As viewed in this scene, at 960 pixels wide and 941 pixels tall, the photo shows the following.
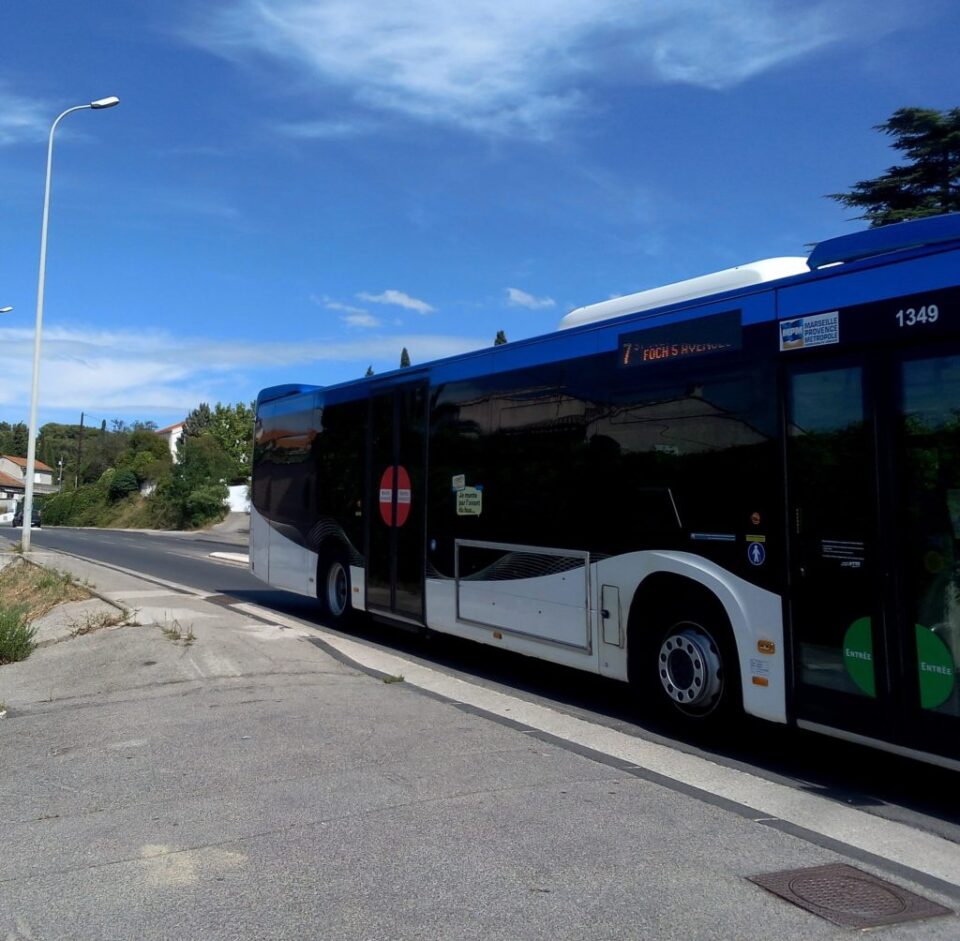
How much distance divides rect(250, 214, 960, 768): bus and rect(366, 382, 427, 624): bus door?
77 millimetres

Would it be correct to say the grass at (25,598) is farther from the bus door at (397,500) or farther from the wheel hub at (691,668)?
the wheel hub at (691,668)

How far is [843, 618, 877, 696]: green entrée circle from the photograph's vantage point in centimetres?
557

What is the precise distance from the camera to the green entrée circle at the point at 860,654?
5.57m

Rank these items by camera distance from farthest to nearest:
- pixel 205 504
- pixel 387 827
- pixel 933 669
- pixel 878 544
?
pixel 205 504
pixel 878 544
pixel 933 669
pixel 387 827

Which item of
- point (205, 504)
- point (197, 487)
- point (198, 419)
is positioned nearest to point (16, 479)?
point (198, 419)

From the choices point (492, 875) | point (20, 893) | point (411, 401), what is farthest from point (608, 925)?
point (411, 401)

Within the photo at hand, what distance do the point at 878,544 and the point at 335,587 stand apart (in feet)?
27.4

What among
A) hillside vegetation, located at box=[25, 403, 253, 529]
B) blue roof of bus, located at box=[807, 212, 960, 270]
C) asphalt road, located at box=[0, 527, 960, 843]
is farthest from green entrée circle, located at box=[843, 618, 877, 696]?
hillside vegetation, located at box=[25, 403, 253, 529]

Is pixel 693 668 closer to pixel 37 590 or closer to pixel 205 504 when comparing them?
pixel 37 590

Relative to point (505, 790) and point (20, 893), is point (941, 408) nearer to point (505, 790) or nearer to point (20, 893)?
point (505, 790)

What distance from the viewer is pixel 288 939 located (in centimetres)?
368

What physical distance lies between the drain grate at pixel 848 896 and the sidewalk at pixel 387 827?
0.08 meters

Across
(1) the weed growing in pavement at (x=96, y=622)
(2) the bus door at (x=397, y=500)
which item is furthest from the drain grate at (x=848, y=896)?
(1) the weed growing in pavement at (x=96, y=622)

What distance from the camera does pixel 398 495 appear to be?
421 inches
